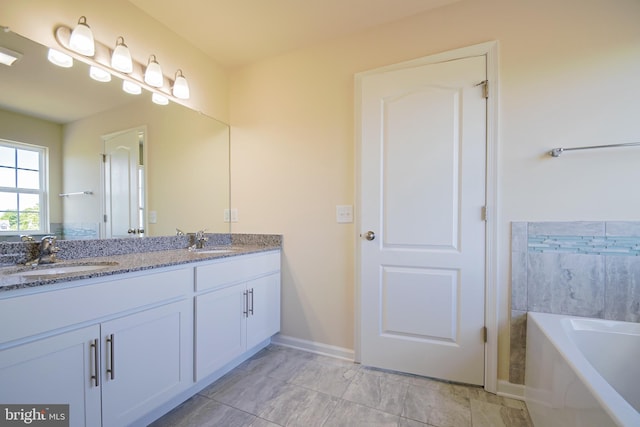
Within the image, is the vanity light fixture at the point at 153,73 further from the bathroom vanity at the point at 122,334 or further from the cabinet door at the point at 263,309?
the cabinet door at the point at 263,309

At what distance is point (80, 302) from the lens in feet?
3.33

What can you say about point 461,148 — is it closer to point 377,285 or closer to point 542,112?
point 542,112

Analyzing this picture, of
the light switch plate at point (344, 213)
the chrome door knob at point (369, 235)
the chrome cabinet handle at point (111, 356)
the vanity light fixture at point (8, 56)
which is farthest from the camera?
the light switch plate at point (344, 213)

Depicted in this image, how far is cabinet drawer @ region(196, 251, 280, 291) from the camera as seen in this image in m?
1.53

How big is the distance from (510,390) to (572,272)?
0.78 m

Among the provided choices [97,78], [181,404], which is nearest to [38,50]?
[97,78]

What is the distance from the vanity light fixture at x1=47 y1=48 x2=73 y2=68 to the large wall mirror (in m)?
0.02

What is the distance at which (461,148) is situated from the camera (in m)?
1.67

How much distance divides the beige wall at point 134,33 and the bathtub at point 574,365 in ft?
8.92

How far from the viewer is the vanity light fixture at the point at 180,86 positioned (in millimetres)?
2002

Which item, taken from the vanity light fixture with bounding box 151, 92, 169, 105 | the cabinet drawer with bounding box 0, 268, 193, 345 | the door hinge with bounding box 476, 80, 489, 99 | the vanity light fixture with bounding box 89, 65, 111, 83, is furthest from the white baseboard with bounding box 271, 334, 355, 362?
the vanity light fixture with bounding box 89, 65, 111, 83

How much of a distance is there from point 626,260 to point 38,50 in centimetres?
324
